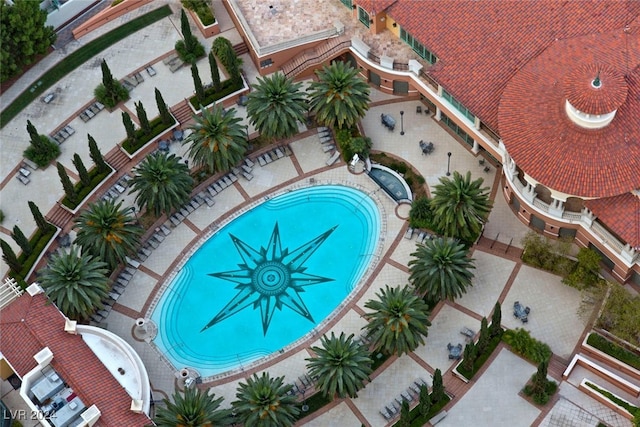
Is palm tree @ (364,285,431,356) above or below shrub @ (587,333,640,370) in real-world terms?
below

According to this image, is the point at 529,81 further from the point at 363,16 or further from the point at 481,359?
the point at 481,359

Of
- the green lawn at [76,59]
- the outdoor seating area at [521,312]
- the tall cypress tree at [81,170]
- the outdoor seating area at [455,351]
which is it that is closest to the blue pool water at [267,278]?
the outdoor seating area at [455,351]

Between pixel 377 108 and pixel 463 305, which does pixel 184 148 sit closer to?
pixel 377 108

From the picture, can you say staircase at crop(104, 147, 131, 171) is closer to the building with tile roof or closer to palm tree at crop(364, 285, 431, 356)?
the building with tile roof

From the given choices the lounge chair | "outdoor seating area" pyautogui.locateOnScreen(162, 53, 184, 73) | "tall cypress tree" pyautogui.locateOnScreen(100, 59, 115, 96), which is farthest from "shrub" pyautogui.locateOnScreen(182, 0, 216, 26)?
the lounge chair

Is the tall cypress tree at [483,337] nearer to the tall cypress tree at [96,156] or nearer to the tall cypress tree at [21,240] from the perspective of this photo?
the tall cypress tree at [96,156]

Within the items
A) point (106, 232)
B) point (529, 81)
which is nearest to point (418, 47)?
point (529, 81)

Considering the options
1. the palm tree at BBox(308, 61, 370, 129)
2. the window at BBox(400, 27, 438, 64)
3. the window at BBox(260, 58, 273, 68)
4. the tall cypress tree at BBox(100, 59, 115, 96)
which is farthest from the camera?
the window at BBox(260, 58, 273, 68)
